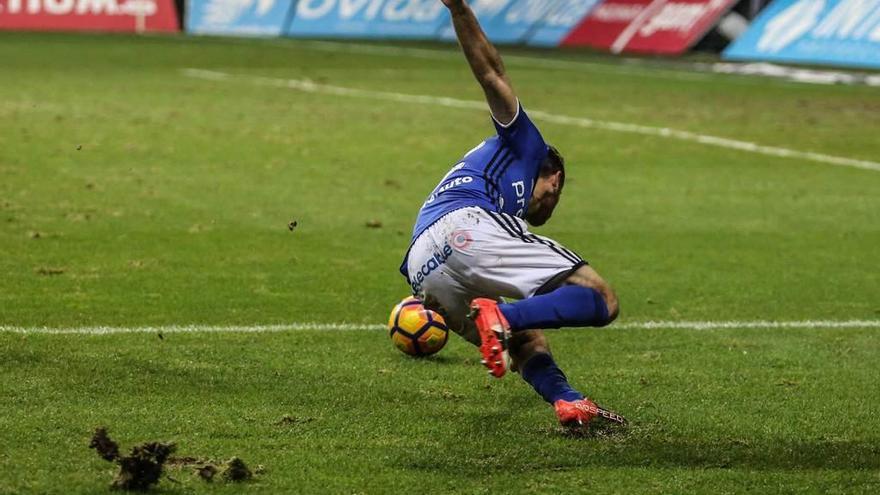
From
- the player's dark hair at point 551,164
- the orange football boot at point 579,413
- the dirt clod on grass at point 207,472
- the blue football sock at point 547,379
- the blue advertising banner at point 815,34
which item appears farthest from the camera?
the blue advertising banner at point 815,34

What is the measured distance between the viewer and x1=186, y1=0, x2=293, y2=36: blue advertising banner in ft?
130

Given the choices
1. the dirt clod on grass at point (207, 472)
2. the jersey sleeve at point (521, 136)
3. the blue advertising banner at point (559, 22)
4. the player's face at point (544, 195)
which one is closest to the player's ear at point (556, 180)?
the player's face at point (544, 195)

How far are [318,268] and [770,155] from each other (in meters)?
8.09

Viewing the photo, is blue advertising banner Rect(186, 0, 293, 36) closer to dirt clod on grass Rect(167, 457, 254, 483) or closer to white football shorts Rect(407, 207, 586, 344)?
white football shorts Rect(407, 207, 586, 344)

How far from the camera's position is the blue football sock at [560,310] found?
6148mm

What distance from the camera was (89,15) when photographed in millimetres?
38344

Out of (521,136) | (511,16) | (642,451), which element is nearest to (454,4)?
(521,136)

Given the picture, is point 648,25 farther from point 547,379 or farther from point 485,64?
point 547,379

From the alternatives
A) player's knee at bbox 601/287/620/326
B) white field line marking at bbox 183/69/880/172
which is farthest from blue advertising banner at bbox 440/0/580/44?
player's knee at bbox 601/287/620/326

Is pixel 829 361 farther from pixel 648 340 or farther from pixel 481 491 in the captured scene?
pixel 481 491

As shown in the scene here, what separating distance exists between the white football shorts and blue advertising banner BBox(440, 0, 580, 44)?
102 feet

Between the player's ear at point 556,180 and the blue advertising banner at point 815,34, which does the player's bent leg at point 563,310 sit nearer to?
the player's ear at point 556,180

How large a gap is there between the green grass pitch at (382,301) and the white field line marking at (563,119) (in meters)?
0.37

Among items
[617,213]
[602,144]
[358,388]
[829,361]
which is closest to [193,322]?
[358,388]
